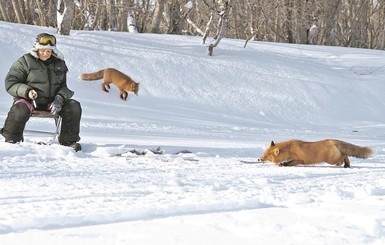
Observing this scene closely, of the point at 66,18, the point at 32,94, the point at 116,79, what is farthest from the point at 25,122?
the point at 66,18

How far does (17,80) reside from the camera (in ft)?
22.0

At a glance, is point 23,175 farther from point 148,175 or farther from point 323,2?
point 323,2

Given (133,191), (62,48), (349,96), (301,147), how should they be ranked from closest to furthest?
(133,191) < (301,147) < (62,48) < (349,96)

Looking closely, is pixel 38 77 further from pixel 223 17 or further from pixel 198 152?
pixel 223 17

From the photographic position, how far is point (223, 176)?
502 centimetres

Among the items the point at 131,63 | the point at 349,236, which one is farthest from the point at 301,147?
the point at 131,63

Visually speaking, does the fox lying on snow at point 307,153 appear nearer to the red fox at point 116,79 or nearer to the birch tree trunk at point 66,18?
the red fox at point 116,79

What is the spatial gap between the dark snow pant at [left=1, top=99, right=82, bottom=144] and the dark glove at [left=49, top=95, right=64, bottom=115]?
0.34 feet

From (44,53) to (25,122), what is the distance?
802 mm

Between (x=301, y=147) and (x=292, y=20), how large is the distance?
1545cm

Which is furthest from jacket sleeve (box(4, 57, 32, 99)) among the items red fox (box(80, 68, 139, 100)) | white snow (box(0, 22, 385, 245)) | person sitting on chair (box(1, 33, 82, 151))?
red fox (box(80, 68, 139, 100))

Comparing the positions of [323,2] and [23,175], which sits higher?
[323,2]

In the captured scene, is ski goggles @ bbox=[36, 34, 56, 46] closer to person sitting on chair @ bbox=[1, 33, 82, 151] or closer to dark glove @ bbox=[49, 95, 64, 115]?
person sitting on chair @ bbox=[1, 33, 82, 151]

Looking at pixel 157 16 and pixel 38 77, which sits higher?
pixel 157 16
